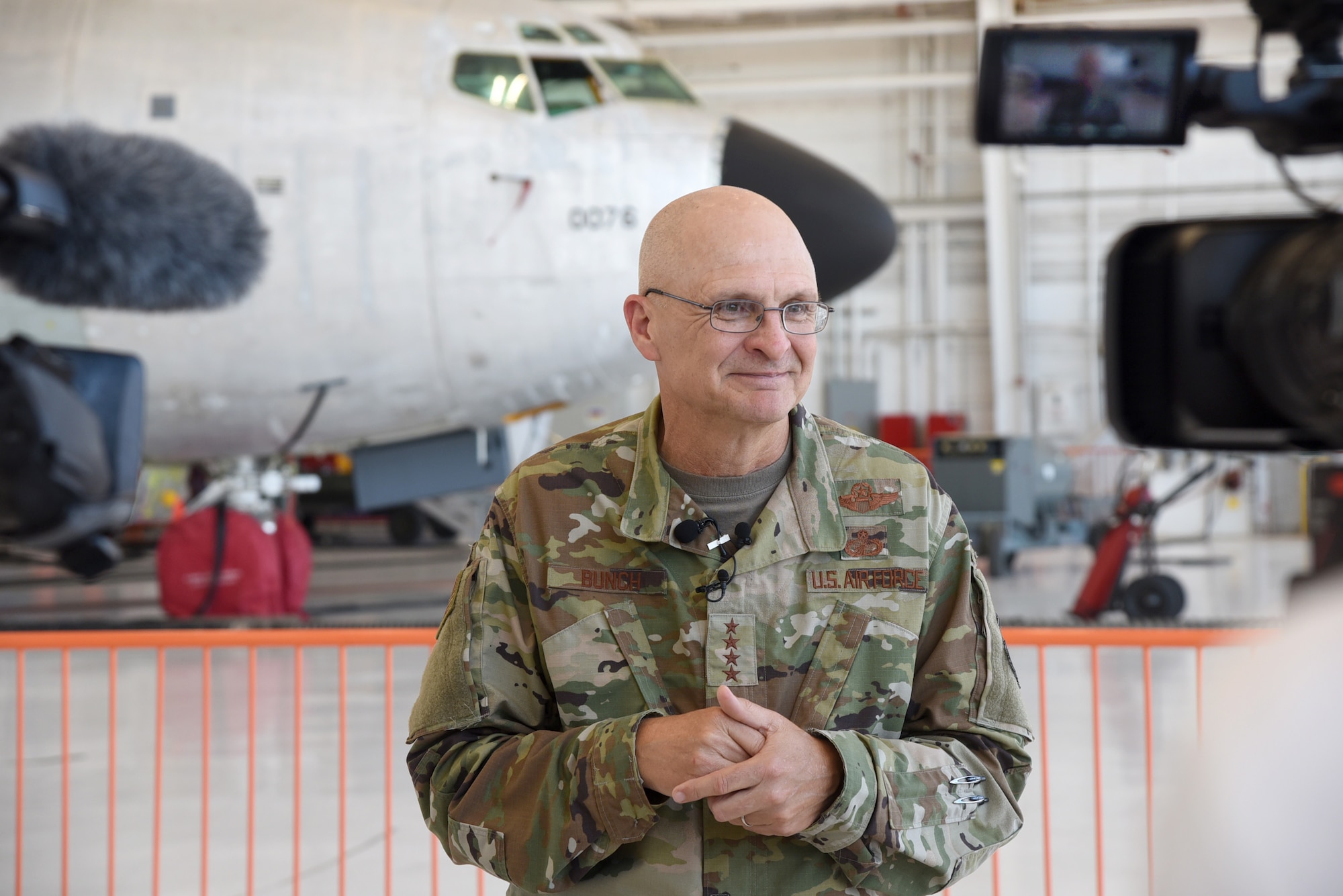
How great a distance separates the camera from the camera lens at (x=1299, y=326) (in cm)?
142

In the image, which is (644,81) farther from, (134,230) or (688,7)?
(688,7)

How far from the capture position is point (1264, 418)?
1610 millimetres

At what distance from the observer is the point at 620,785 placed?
147 centimetres

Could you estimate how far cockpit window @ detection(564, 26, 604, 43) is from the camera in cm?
687

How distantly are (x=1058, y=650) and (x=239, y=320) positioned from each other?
5412mm

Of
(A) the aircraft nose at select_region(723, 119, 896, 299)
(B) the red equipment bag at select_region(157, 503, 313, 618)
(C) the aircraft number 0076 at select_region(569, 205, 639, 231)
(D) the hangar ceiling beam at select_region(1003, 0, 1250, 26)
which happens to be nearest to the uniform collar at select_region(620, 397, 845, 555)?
(A) the aircraft nose at select_region(723, 119, 896, 299)

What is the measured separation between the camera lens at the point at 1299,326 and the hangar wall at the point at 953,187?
1783 cm

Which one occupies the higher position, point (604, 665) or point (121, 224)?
point (121, 224)

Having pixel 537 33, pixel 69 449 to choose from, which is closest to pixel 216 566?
pixel 69 449

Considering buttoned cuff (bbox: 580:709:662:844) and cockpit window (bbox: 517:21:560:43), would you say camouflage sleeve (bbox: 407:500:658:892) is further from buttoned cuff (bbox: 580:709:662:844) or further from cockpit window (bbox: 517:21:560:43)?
cockpit window (bbox: 517:21:560:43)

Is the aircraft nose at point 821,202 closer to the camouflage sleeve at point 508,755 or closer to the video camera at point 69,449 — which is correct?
the video camera at point 69,449

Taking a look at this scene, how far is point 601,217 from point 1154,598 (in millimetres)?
4286

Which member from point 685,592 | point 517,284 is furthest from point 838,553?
point 517,284

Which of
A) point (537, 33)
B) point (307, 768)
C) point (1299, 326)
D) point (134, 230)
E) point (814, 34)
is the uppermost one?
point (814, 34)
